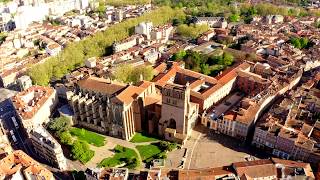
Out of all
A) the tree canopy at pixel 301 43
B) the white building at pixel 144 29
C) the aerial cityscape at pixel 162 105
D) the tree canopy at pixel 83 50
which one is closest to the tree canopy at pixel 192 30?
the aerial cityscape at pixel 162 105

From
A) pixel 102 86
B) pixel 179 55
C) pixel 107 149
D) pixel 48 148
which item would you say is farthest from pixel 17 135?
pixel 179 55

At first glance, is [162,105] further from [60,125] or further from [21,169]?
[21,169]

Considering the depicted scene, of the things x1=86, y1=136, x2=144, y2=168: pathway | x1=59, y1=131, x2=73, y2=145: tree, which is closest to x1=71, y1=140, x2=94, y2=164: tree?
x1=86, y1=136, x2=144, y2=168: pathway

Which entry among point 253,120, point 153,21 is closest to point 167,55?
point 153,21

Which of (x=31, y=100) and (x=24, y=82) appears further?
(x=24, y=82)

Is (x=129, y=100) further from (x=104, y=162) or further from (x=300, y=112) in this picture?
(x=300, y=112)

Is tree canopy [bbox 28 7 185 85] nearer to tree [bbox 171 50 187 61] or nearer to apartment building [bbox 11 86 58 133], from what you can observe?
apartment building [bbox 11 86 58 133]
